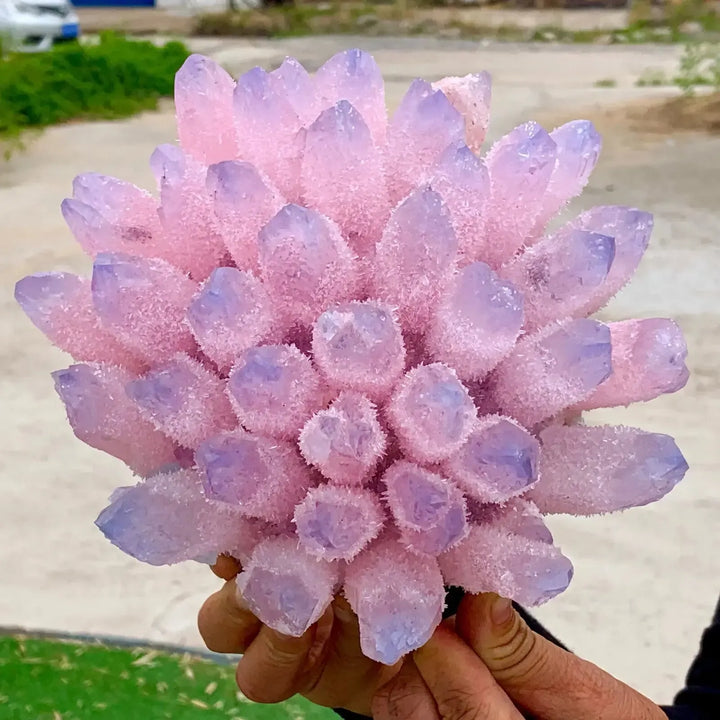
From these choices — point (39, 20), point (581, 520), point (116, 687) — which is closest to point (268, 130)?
point (116, 687)

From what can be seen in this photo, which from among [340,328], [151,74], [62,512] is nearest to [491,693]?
[340,328]

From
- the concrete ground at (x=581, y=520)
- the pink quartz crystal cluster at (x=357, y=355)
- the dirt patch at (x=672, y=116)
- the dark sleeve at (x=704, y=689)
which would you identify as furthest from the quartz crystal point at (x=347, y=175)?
the dirt patch at (x=672, y=116)

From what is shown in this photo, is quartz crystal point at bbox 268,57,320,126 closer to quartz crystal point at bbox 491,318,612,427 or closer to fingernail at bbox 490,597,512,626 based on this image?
quartz crystal point at bbox 491,318,612,427

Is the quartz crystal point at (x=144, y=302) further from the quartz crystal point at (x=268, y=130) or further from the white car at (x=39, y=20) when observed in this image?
the white car at (x=39, y=20)

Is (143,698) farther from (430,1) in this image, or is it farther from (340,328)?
(430,1)

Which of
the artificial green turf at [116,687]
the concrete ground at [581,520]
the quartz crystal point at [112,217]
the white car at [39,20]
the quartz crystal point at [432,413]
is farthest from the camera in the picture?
the white car at [39,20]
